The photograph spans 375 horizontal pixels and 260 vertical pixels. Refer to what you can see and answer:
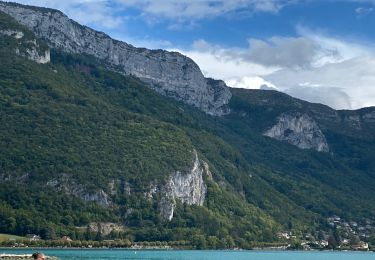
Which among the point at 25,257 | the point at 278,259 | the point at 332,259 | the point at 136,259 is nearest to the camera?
the point at 25,257

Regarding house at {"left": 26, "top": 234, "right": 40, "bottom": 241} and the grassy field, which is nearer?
the grassy field

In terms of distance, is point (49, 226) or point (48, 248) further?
point (49, 226)

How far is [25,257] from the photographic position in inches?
4813

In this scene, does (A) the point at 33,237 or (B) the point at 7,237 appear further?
(A) the point at 33,237

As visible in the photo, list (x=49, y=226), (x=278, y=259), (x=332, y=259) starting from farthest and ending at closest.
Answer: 1. (x=49, y=226)
2. (x=332, y=259)
3. (x=278, y=259)

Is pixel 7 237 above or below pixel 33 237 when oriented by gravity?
above

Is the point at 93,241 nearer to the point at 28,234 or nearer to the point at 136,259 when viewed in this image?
the point at 28,234

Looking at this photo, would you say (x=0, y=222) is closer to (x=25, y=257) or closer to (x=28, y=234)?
(x=28, y=234)

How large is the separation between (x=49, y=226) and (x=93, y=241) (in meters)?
10.5

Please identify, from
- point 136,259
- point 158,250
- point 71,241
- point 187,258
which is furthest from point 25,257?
point 158,250

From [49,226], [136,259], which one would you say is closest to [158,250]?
[49,226]

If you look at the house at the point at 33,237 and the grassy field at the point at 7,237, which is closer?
the grassy field at the point at 7,237

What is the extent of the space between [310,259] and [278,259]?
29.8 feet

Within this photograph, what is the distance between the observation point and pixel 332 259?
180m
